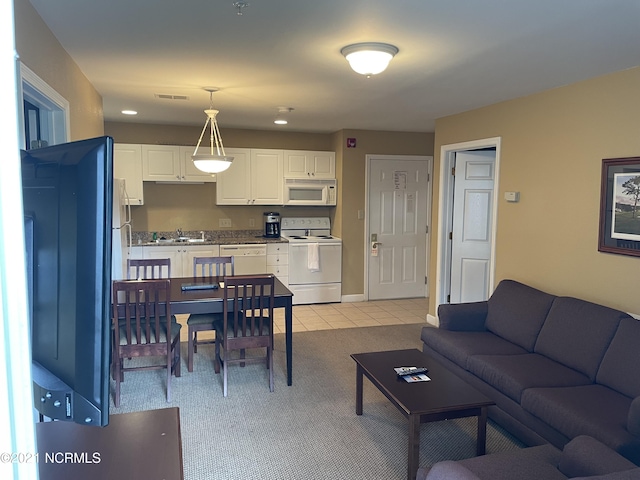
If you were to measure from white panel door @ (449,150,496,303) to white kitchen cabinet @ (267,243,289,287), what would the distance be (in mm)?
2246

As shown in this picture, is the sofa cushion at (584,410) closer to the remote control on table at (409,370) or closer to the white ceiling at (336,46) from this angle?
the remote control on table at (409,370)

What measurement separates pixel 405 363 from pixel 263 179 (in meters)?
3.88

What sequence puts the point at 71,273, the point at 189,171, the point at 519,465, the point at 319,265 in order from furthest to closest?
the point at 319,265 < the point at 189,171 < the point at 519,465 < the point at 71,273

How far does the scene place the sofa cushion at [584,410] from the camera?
7.28ft

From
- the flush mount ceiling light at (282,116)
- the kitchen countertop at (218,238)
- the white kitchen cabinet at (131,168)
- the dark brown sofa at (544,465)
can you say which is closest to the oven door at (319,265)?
the kitchen countertop at (218,238)

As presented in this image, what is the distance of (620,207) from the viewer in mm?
3127

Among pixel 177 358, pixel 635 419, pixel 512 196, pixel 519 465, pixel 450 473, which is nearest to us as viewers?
pixel 450 473

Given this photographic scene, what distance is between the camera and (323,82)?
Result: 144 inches

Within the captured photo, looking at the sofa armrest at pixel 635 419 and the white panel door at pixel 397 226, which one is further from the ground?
the white panel door at pixel 397 226

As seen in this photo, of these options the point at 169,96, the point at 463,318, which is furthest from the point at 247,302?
the point at 169,96

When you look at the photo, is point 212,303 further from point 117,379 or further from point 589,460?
point 589,460

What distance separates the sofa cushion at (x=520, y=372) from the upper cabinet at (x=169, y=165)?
428 centimetres

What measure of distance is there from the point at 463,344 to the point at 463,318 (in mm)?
411

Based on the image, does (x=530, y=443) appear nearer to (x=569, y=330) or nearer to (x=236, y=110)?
(x=569, y=330)
